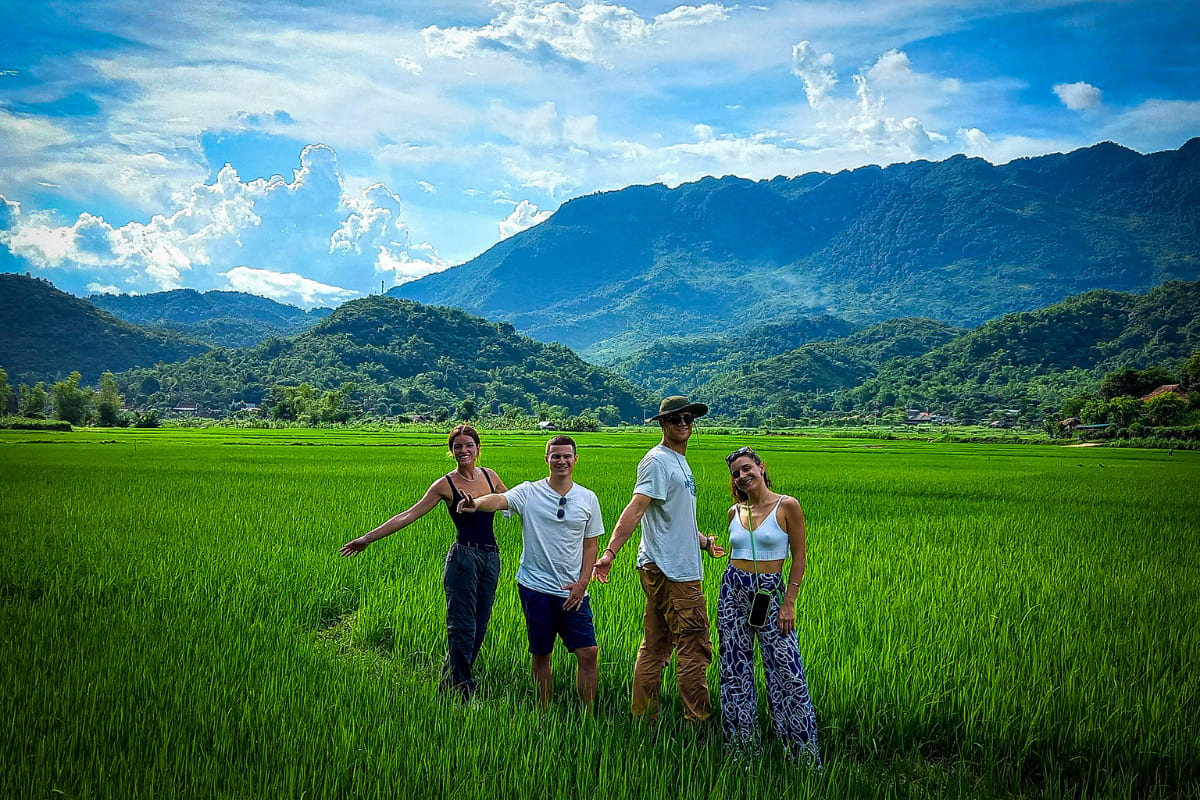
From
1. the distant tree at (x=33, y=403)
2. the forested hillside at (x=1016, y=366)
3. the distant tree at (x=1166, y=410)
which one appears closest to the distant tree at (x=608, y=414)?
the forested hillside at (x=1016, y=366)

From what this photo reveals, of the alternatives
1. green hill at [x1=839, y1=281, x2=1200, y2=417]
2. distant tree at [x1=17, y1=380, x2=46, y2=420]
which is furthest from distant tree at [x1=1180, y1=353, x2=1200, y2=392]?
distant tree at [x1=17, y1=380, x2=46, y2=420]

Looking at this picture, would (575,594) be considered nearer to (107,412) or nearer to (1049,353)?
(107,412)

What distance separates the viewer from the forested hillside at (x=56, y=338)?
8488 centimetres

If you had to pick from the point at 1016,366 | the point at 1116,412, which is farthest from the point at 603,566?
the point at 1016,366

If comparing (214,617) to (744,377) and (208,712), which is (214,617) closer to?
(208,712)

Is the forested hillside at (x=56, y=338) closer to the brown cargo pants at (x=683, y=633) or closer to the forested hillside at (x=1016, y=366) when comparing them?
the forested hillside at (x=1016, y=366)

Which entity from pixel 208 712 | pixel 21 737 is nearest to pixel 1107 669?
pixel 208 712

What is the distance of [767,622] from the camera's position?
319 cm

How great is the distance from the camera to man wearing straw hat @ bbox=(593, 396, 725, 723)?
3.38m

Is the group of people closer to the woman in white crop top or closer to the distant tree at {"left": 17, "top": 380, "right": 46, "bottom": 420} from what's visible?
the woman in white crop top

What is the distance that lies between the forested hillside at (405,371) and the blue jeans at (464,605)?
2605 inches

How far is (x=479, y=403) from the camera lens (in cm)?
7644

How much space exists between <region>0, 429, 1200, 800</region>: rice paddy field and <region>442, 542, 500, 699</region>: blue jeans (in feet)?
0.62

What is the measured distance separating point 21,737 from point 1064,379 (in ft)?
309
